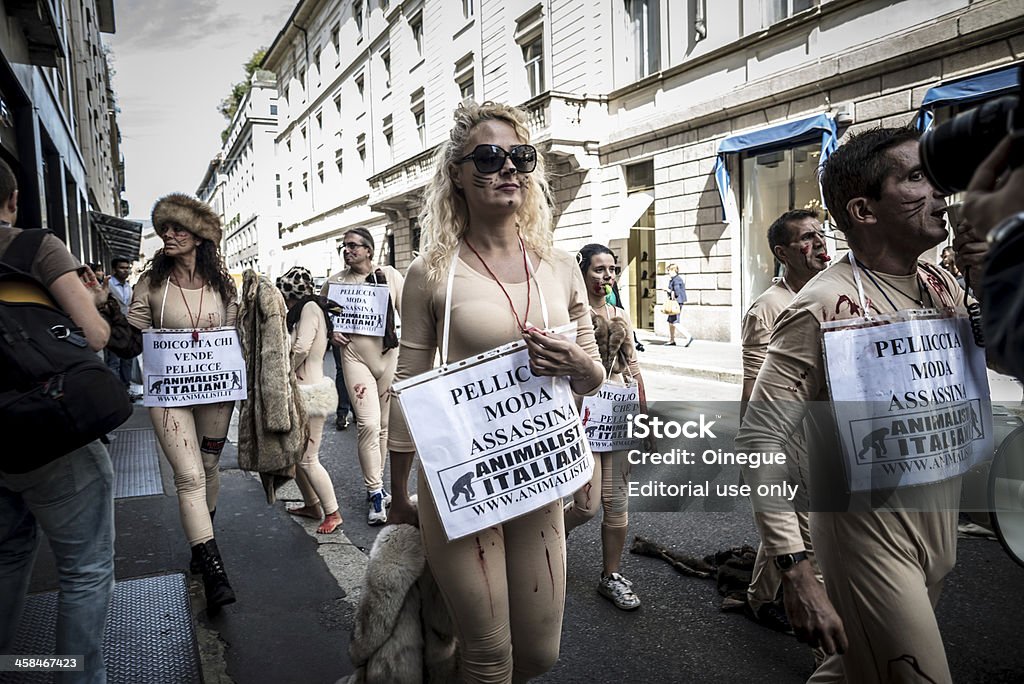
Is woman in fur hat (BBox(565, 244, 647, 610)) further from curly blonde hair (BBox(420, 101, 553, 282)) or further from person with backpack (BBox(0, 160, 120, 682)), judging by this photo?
person with backpack (BBox(0, 160, 120, 682))

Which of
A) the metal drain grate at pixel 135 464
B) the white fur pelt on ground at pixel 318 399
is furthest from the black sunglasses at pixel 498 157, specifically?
the metal drain grate at pixel 135 464

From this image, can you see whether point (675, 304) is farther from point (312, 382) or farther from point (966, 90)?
point (312, 382)

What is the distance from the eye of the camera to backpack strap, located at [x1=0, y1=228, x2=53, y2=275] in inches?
88.4

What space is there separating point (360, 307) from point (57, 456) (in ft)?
12.0

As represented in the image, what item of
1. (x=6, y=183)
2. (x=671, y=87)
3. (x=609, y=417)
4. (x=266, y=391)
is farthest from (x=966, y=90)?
(x=6, y=183)

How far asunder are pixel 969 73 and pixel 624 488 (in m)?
10.7

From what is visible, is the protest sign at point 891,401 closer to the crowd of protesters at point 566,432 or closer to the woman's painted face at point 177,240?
the crowd of protesters at point 566,432

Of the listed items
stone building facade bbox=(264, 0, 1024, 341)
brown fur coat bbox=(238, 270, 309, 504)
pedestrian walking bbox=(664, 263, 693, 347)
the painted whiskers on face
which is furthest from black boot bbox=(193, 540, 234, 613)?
pedestrian walking bbox=(664, 263, 693, 347)

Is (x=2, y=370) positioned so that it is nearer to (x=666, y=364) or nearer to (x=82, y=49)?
(x=666, y=364)

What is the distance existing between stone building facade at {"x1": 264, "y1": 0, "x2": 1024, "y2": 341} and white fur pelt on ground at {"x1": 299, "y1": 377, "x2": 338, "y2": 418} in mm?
10325

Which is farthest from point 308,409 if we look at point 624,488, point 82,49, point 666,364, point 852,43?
point 82,49

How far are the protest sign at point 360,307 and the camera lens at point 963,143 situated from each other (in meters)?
4.76

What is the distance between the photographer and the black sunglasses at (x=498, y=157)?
7.21 feet

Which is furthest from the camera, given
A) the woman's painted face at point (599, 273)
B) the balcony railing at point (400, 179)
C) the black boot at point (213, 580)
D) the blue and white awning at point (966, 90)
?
the balcony railing at point (400, 179)
